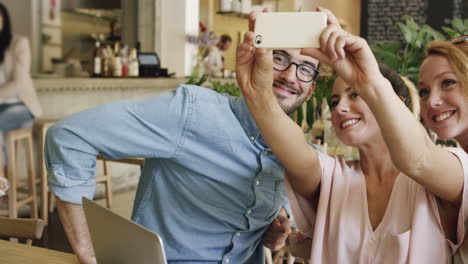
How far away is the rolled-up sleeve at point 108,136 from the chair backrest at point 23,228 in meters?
0.30

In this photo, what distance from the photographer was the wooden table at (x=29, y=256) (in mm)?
1263

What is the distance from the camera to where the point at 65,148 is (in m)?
1.18

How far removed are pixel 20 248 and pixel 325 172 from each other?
799mm

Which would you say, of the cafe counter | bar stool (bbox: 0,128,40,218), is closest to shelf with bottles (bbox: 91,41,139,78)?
the cafe counter

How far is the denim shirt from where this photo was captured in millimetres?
1194

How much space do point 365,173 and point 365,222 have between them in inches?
6.1

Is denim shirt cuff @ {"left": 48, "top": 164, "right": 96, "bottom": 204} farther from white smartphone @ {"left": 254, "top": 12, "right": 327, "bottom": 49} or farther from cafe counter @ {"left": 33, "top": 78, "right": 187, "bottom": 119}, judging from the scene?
cafe counter @ {"left": 33, "top": 78, "right": 187, "bottom": 119}

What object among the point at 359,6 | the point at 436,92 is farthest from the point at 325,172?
the point at 359,6

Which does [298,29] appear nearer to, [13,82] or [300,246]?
[300,246]

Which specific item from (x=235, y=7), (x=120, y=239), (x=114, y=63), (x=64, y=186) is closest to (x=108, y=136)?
(x=64, y=186)

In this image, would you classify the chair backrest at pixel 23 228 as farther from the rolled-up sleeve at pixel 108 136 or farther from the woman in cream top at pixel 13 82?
the woman in cream top at pixel 13 82

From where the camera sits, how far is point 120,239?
0.95 metres

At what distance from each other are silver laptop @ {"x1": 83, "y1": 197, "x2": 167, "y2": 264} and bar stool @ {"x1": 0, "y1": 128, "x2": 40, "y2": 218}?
2891 millimetres

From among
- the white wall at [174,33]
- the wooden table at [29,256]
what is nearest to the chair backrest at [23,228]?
the wooden table at [29,256]
